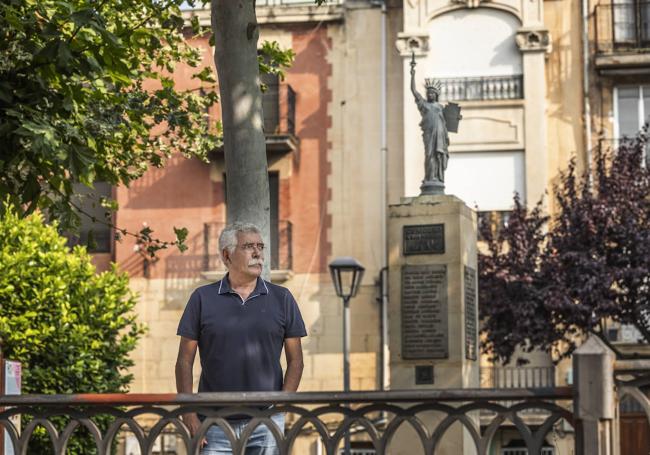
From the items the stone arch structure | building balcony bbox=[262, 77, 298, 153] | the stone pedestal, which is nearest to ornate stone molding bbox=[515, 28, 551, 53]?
the stone arch structure

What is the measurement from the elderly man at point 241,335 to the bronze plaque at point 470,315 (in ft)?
34.3

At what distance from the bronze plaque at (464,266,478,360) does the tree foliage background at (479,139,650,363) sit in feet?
29.8

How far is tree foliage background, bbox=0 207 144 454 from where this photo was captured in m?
26.0

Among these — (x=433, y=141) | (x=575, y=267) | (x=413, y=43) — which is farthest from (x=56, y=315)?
(x=413, y=43)

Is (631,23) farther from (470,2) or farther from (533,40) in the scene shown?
(470,2)

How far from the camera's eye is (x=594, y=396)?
7938 mm

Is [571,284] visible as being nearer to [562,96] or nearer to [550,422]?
[562,96]

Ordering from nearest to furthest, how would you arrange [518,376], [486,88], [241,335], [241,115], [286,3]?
[241,335] → [241,115] → [518,376] → [486,88] → [286,3]

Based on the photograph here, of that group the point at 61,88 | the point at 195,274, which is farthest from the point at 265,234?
the point at 195,274

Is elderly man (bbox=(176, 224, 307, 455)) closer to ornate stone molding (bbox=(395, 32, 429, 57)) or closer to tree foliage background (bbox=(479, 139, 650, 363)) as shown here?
tree foliage background (bbox=(479, 139, 650, 363))

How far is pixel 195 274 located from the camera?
3422 centimetres

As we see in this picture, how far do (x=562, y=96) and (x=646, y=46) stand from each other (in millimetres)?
2026

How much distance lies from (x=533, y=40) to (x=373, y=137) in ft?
12.9

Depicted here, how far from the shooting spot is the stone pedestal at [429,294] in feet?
62.8
